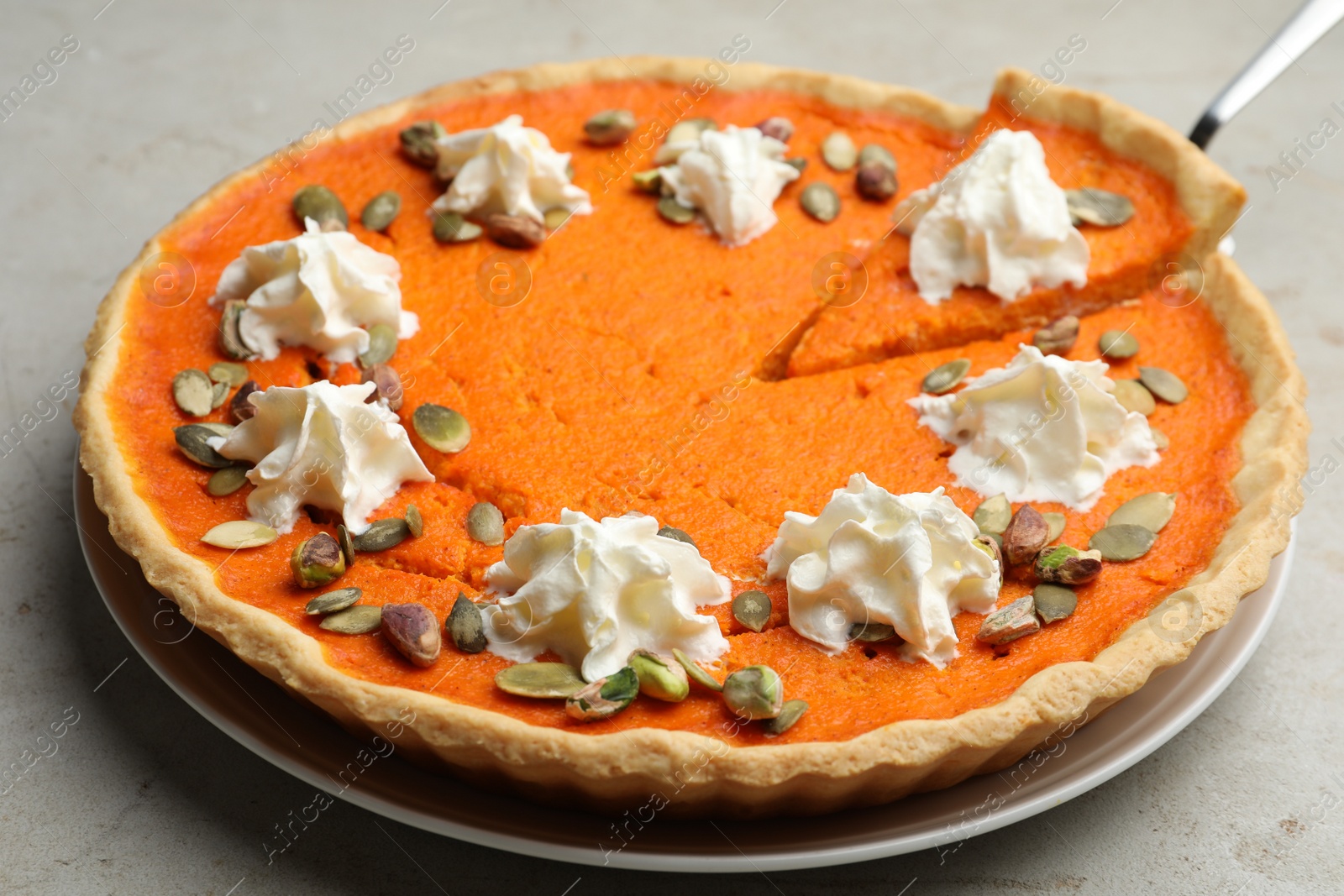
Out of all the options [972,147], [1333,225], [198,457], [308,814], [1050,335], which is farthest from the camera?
[1333,225]

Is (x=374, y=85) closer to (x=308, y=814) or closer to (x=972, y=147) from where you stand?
(x=972, y=147)

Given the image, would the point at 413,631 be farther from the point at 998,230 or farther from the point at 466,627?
the point at 998,230

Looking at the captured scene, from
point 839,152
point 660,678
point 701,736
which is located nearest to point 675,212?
point 839,152

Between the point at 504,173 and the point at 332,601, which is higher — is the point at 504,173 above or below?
above

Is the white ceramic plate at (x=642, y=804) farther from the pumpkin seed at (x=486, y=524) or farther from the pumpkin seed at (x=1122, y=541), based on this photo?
the pumpkin seed at (x=486, y=524)

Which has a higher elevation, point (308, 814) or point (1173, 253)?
point (1173, 253)

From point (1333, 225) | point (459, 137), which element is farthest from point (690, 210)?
point (1333, 225)

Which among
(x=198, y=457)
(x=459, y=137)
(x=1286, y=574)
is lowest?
(x=1286, y=574)
